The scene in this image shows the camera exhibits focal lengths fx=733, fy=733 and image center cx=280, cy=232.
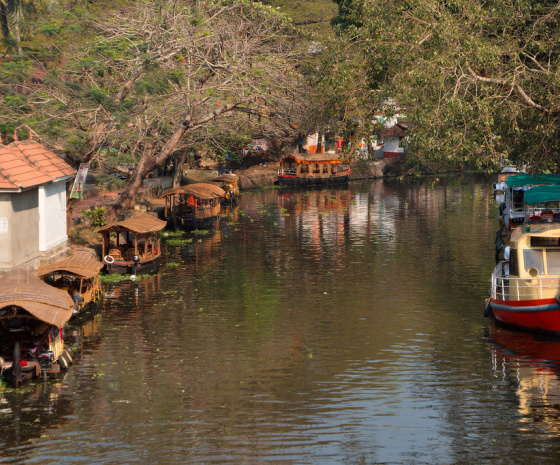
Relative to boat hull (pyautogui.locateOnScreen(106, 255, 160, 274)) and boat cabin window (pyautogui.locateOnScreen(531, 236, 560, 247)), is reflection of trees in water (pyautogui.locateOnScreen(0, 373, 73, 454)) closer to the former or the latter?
boat hull (pyautogui.locateOnScreen(106, 255, 160, 274))

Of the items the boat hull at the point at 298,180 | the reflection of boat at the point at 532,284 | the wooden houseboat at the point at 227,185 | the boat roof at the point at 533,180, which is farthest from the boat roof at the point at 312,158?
the reflection of boat at the point at 532,284

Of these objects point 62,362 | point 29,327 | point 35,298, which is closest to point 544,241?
point 62,362

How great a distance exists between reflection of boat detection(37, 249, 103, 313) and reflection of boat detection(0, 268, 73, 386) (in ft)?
16.1

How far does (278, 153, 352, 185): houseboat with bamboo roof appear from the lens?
83306 millimetres

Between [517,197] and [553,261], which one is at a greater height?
[517,197]

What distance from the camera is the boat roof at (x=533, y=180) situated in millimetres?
38125

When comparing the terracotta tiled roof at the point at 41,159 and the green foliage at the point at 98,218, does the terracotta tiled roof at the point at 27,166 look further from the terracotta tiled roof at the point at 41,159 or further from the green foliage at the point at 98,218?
the green foliage at the point at 98,218

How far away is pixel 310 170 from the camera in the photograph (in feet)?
277

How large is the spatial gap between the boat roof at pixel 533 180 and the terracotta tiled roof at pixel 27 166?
75.2ft

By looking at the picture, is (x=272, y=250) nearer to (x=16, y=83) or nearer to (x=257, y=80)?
(x=257, y=80)

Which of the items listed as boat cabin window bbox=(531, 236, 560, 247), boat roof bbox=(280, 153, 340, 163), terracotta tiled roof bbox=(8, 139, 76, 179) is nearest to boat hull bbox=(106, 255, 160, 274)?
terracotta tiled roof bbox=(8, 139, 76, 179)

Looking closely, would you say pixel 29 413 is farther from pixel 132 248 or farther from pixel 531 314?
pixel 132 248

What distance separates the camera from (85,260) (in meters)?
29.8

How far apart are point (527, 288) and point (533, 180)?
1444 centimetres
